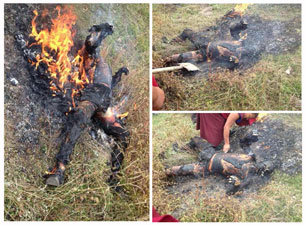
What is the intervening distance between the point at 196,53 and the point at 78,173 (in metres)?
1.55

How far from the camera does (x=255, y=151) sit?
315 cm

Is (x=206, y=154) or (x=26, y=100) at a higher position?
(x=26, y=100)

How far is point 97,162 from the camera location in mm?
2871

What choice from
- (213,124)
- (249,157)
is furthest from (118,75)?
(249,157)

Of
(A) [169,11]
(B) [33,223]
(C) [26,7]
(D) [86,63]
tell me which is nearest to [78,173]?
(B) [33,223]

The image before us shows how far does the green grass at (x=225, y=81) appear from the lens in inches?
124

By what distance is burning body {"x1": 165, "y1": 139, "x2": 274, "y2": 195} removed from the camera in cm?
304

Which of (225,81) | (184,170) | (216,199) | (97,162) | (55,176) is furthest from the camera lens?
(225,81)

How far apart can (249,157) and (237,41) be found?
1.11m

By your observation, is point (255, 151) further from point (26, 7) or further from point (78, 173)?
point (26, 7)

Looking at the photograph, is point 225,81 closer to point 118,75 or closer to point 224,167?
point 224,167

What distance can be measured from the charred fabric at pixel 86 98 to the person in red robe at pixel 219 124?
27.7 inches

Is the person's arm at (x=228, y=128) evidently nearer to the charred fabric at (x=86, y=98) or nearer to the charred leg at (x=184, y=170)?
the charred leg at (x=184, y=170)

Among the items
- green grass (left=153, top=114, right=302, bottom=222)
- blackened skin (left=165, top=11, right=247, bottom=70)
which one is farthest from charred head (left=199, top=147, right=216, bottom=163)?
blackened skin (left=165, top=11, right=247, bottom=70)
